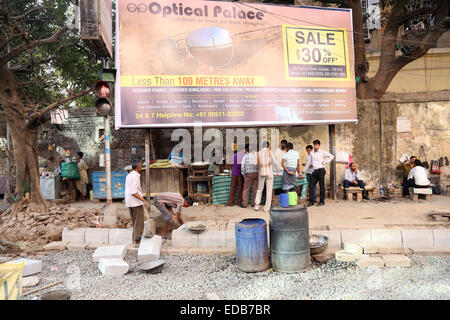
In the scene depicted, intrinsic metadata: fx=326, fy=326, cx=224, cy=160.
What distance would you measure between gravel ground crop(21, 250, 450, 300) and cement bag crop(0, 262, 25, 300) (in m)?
0.48

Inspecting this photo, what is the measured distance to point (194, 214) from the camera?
8586 millimetres

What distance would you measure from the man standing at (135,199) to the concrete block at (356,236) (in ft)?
12.4

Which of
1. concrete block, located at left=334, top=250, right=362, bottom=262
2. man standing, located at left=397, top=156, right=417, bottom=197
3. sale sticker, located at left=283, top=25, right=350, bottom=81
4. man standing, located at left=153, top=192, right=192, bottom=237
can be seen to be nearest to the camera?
concrete block, located at left=334, top=250, right=362, bottom=262

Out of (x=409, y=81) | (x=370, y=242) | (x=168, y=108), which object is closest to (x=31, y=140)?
(x=168, y=108)

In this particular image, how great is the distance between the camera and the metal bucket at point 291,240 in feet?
16.1

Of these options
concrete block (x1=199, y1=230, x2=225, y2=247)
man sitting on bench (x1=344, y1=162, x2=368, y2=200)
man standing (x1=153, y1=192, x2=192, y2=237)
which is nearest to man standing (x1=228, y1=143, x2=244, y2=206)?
man standing (x1=153, y1=192, x2=192, y2=237)

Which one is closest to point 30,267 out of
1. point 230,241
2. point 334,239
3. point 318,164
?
point 230,241

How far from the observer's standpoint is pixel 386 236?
235 inches

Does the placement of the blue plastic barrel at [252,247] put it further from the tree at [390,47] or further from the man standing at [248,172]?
the tree at [390,47]

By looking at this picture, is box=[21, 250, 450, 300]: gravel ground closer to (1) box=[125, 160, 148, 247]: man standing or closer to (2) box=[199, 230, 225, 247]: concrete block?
(2) box=[199, 230, 225, 247]: concrete block

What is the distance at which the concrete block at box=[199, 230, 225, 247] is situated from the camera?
6301mm

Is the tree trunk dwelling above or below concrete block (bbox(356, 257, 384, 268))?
above

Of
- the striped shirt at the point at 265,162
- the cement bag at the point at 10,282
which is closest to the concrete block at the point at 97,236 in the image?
the cement bag at the point at 10,282
